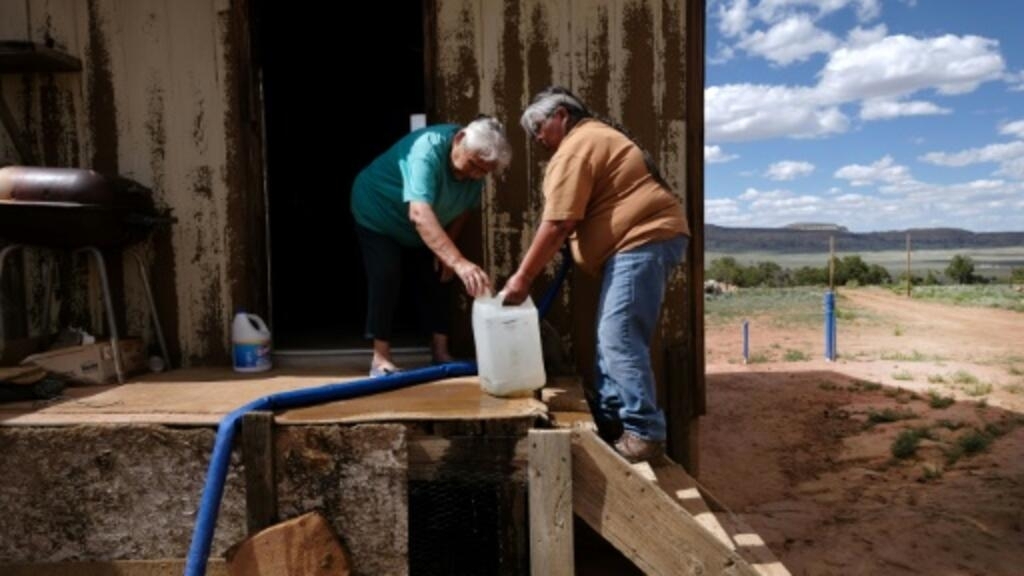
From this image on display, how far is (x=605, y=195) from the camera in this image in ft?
11.0

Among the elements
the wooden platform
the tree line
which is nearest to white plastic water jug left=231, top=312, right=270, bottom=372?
the wooden platform

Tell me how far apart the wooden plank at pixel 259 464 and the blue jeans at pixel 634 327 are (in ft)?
4.93

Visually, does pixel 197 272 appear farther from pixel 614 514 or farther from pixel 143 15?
pixel 614 514

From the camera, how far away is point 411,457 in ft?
9.66

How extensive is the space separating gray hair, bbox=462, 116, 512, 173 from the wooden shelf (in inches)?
97.3

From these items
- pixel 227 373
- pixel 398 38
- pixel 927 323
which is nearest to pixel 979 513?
pixel 227 373

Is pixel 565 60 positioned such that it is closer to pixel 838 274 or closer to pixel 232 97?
pixel 232 97

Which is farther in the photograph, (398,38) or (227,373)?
(398,38)

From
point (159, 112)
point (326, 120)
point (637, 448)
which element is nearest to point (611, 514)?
point (637, 448)

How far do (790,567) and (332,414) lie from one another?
445 centimetres

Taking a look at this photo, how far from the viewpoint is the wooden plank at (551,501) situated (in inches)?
113

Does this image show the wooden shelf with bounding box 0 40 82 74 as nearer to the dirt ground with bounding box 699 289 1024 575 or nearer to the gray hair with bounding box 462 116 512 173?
the gray hair with bounding box 462 116 512 173

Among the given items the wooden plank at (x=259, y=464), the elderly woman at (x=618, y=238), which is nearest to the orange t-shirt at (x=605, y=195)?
the elderly woman at (x=618, y=238)

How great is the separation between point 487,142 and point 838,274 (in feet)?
145
